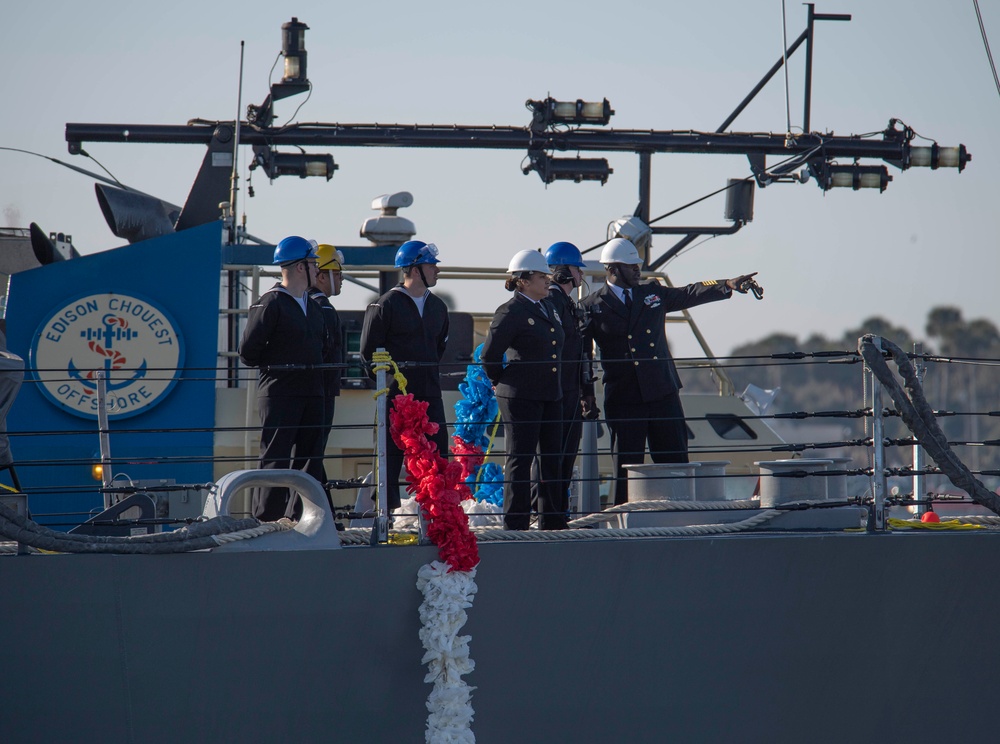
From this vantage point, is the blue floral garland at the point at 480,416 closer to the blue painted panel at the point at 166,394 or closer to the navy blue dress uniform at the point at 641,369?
the navy blue dress uniform at the point at 641,369

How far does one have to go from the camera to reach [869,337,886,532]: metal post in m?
4.96

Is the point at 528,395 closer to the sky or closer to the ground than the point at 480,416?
closer to the sky

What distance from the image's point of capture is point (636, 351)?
6.85 metres

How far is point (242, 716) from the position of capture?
15.7ft

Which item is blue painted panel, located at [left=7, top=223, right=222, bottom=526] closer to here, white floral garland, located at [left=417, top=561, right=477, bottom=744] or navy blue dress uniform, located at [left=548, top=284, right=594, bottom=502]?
navy blue dress uniform, located at [left=548, top=284, right=594, bottom=502]

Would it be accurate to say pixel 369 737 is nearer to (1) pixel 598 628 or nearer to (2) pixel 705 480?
(1) pixel 598 628

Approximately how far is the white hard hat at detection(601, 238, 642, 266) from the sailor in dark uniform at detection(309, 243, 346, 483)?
5.05ft

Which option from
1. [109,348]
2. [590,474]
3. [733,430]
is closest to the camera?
[590,474]

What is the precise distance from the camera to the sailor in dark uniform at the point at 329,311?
628cm

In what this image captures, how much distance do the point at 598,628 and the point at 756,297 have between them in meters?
2.14

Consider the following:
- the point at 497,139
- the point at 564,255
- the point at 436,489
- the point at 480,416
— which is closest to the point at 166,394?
the point at 480,416

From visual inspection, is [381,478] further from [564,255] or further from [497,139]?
[497,139]

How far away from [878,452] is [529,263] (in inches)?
84.6

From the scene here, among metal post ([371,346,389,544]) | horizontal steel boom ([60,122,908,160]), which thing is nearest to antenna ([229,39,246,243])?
horizontal steel boom ([60,122,908,160])
